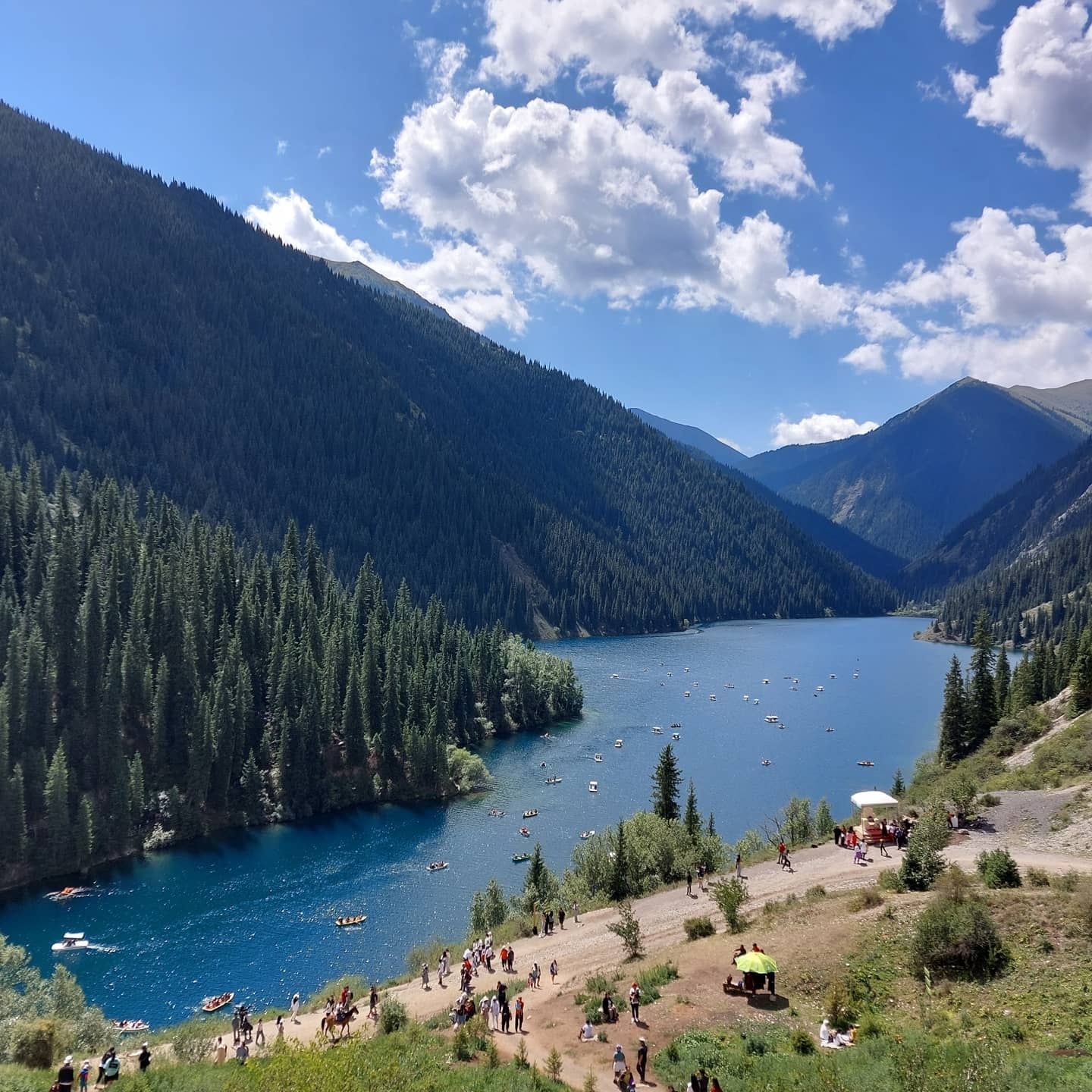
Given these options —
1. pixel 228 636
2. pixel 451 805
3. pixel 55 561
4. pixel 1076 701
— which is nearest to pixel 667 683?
pixel 451 805

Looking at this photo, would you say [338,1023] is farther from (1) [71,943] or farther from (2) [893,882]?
(1) [71,943]

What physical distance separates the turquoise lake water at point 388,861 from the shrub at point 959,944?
42.3 metres

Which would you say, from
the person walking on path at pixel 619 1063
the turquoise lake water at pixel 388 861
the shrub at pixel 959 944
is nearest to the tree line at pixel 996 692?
the turquoise lake water at pixel 388 861

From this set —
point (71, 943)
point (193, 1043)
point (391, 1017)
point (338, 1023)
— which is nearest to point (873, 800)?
point (391, 1017)

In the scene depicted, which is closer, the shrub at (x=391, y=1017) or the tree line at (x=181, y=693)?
the shrub at (x=391, y=1017)

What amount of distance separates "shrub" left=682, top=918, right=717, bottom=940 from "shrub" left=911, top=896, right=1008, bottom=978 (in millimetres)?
12221

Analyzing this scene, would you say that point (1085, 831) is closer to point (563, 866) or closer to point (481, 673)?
point (563, 866)

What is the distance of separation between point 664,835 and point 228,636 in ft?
241

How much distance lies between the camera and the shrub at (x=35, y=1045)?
32.7 metres

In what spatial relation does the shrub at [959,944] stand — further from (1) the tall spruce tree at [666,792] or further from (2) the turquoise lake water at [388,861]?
(2) the turquoise lake water at [388,861]

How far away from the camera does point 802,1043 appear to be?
24.3 meters

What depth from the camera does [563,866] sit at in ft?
250

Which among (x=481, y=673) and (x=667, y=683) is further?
(x=667, y=683)

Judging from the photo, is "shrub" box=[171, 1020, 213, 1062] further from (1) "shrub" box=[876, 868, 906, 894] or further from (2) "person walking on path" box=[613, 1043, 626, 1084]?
(1) "shrub" box=[876, 868, 906, 894]
